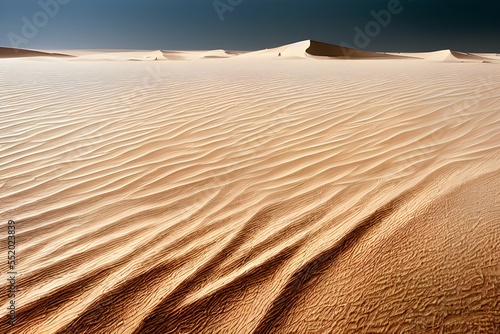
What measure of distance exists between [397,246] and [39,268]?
1.92m

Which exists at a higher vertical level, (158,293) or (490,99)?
(158,293)

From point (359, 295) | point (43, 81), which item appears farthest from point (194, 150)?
point (43, 81)

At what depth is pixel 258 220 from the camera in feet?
6.73

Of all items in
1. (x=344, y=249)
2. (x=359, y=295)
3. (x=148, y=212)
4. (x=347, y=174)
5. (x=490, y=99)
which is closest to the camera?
→ (x=359, y=295)

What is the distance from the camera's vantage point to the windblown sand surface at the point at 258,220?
1321 mm

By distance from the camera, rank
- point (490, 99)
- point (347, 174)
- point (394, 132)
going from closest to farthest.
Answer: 1. point (347, 174)
2. point (394, 132)
3. point (490, 99)

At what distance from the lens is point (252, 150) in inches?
129

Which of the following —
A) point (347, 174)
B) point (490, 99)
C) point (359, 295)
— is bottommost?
point (490, 99)

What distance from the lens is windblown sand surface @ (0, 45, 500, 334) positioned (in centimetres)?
132

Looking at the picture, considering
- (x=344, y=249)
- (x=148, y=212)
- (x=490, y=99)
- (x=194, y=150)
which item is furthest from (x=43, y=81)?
(x=490, y=99)

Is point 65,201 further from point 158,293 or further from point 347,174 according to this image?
point 347,174

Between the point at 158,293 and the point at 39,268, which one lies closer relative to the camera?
the point at 158,293

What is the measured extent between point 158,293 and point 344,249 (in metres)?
0.95

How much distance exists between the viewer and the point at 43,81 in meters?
8.07
